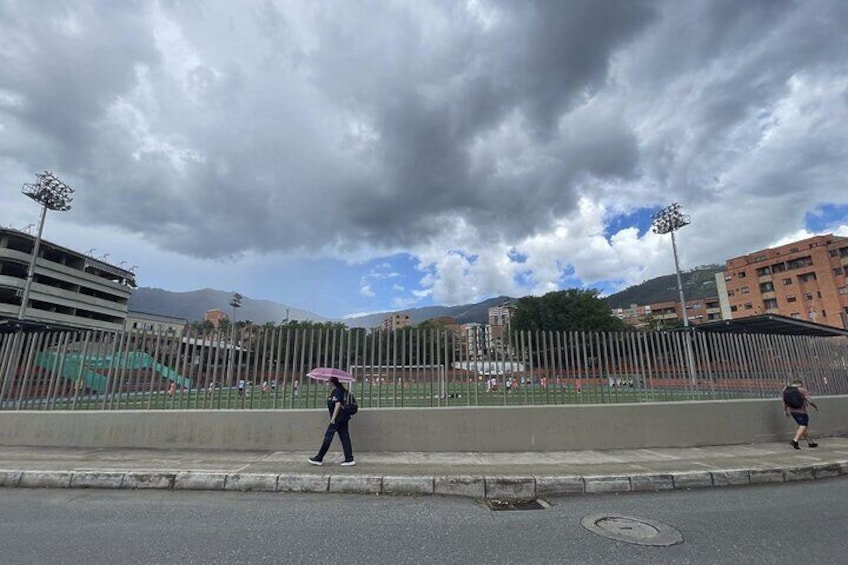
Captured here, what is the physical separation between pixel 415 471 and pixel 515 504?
61.1 inches

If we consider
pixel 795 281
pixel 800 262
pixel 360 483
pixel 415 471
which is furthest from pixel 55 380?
pixel 800 262

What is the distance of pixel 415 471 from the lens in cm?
642

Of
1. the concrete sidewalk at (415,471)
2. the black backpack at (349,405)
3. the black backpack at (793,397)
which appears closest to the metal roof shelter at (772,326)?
the black backpack at (793,397)

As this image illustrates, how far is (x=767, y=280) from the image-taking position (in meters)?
75.1

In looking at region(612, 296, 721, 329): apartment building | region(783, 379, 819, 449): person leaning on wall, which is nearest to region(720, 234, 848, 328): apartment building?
region(612, 296, 721, 329): apartment building

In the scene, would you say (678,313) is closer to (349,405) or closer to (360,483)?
(349,405)

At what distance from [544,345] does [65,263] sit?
276ft

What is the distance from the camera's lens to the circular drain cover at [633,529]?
4.34 metres

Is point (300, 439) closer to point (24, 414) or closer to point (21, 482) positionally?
point (21, 482)

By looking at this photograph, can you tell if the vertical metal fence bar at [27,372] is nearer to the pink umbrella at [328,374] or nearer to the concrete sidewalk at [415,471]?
the concrete sidewalk at [415,471]

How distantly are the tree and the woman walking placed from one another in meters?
47.7

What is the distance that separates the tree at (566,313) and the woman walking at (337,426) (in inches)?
1879

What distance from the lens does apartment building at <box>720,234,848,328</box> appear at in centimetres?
6431

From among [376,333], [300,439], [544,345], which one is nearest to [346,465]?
[300,439]
